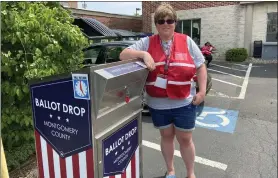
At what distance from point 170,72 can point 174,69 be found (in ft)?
0.13

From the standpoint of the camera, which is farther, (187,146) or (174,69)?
(187,146)

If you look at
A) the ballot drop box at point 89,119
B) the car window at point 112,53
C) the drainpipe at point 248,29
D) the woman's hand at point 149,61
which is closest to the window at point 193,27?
the drainpipe at point 248,29

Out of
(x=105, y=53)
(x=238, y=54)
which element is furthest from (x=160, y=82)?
(x=238, y=54)

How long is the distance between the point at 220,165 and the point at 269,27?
1238cm

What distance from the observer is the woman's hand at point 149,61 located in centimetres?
205

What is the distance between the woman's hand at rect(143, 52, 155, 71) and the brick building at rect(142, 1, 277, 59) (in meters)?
11.2

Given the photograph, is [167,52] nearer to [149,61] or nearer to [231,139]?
[149,61]

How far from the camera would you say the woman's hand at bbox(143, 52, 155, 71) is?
2.05 metres

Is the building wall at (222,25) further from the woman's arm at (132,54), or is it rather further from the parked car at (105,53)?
the woman's arm at (132,54)

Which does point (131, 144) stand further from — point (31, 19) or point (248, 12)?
point (248, 12)

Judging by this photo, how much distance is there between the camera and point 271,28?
13.7m

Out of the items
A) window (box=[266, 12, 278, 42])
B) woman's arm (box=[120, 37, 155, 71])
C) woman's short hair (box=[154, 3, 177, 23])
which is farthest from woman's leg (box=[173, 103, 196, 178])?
window (box=[266, 12, 278, 42])

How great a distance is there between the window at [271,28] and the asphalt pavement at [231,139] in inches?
307

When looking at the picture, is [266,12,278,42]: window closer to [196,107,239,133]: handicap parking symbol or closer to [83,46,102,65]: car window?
[196,107,239,133]: handicap parking symbol
